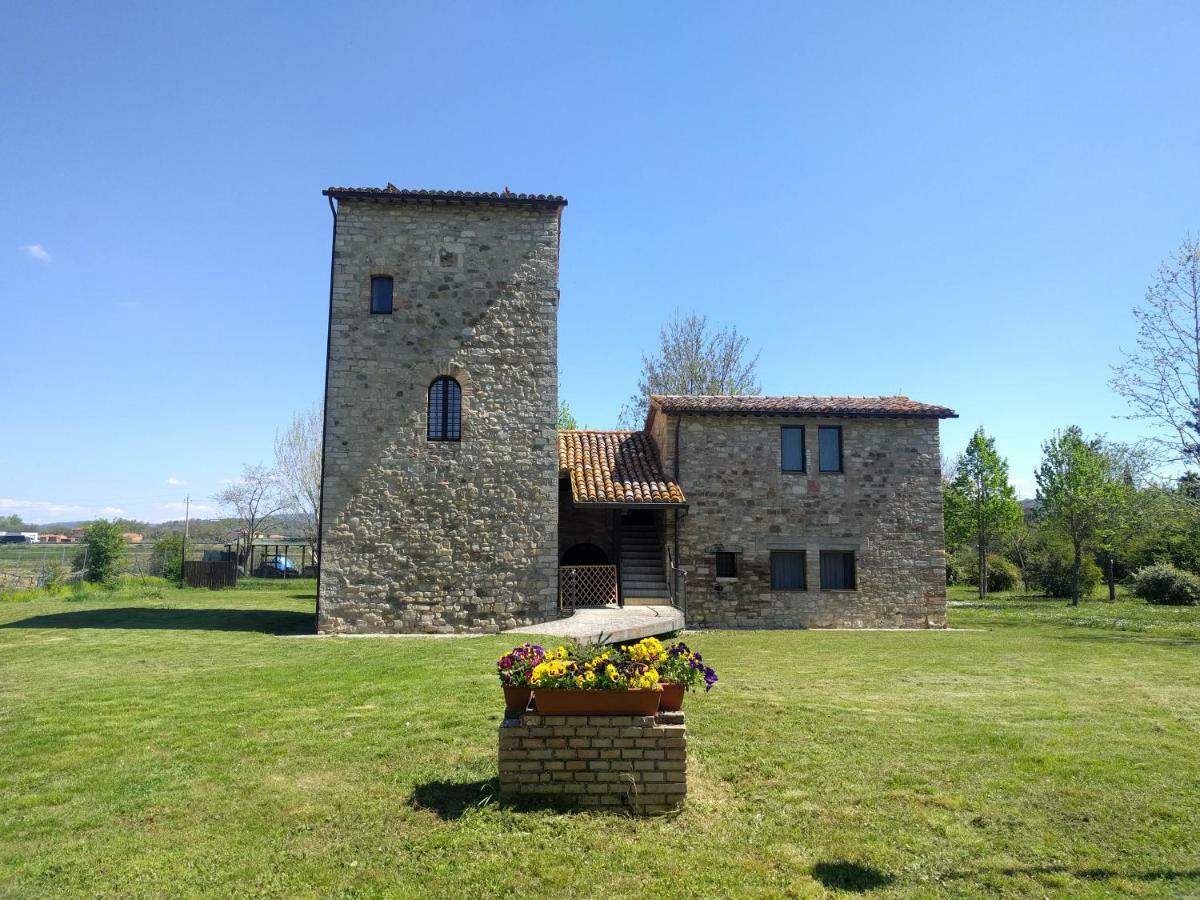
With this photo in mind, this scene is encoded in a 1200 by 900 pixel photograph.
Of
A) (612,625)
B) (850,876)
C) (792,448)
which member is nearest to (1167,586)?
(792,448)

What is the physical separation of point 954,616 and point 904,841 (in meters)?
21.3

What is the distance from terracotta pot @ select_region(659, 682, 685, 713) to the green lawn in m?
0.69

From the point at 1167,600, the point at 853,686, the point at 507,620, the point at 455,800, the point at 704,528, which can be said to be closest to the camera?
the point at 455,800

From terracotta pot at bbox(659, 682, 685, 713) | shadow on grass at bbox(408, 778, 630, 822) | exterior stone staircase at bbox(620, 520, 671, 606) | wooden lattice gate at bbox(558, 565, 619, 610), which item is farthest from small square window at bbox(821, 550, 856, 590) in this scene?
shadow on grass at bbox(408, 778, 630, 822)

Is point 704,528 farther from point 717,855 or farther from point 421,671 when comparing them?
point 717,855

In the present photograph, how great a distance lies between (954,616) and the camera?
934 inches

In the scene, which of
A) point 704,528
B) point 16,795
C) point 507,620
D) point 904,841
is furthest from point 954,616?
point 16,795

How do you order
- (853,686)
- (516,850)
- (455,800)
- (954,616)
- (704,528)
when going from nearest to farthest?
(516,850) < (455,800) < (853,686) < (704,528) < (954,616)

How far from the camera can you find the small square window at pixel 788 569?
1938 centimetres

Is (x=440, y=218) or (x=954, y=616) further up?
(x=440, y=218)

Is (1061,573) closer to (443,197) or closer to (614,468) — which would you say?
(614,468)

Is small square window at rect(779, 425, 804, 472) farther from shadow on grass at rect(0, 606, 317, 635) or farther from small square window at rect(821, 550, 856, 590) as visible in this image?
shadow on grass at rect(0, 606, 317, 635)

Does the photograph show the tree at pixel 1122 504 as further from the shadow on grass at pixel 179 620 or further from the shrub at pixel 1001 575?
the shadow on grass at pixel 179 620

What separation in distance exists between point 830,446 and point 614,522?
20.2 feet
